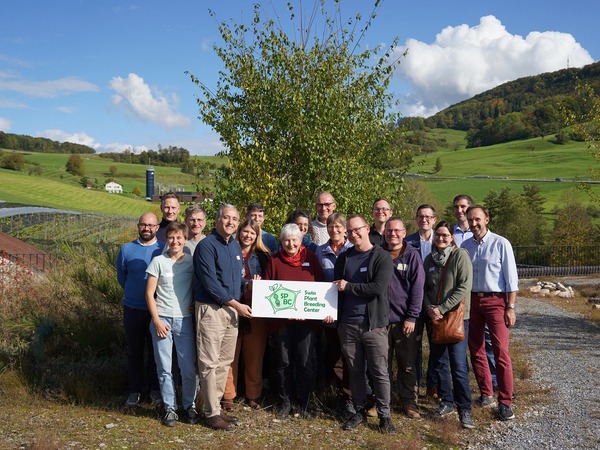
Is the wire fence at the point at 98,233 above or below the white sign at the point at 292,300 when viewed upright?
below

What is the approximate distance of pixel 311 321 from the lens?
5773 millimetres

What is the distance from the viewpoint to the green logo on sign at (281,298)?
559 cm

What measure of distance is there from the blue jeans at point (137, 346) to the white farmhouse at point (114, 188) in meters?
99.1

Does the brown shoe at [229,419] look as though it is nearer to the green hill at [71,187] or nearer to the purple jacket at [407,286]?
the purple jacket at [407,286]

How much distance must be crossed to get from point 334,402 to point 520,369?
11.3 ft

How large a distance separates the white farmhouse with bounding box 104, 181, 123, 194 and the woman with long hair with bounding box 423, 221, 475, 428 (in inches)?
3956

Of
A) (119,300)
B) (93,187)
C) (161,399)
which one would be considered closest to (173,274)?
(161,399)

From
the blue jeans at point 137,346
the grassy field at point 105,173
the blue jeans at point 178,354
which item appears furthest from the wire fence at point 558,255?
the grassy field at point 105,173

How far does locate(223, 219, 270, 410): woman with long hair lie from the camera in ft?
19.4

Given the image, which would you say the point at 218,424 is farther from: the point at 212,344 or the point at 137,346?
the point at 137,346

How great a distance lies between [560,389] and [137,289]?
5.62 m

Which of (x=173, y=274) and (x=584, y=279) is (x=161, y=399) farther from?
(x=584, y=279)

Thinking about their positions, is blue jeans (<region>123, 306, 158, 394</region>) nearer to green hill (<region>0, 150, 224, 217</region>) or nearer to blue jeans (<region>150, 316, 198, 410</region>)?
blue jeans (<region>150, 316, 198, 410</region>)

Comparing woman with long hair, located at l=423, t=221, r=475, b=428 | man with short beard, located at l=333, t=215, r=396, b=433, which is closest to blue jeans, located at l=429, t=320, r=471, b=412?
woman with long hair, located at l=423, t=221, r=475, b=428
